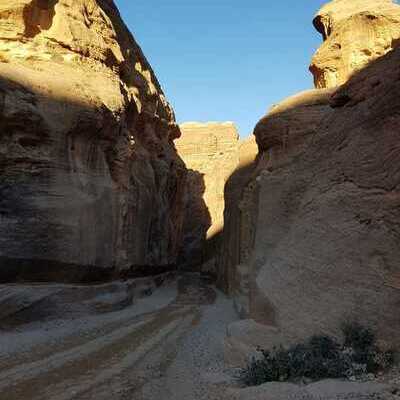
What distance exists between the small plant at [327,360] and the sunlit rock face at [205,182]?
96.7 ft

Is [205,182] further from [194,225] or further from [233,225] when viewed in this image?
[233,225]

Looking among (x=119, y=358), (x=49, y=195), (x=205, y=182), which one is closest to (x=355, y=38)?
(x=49, y=195)

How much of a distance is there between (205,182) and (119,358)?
43746 millimetres

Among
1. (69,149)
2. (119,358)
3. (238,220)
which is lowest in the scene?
(119,358)

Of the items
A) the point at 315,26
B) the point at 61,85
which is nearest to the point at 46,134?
the point at 61,85

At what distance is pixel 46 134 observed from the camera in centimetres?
1486

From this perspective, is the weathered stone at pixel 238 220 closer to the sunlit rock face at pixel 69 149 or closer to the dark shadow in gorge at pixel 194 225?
the sunlit rock face at pixel 69 149

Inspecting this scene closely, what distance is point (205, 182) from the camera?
52406mm

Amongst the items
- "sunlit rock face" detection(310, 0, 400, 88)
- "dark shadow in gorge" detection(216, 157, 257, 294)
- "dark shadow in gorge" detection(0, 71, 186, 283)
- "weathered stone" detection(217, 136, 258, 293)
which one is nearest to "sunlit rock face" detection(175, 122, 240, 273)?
"dark shadow in gorge" detection(216, 157, 257, 294)

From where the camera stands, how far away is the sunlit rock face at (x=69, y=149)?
45.3 feet

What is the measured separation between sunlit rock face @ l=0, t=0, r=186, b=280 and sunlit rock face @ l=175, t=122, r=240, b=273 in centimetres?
1736

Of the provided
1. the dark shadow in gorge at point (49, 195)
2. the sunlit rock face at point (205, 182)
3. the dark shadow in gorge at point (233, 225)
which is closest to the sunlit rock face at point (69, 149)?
the dark shadow in gorge at point (49, 195)

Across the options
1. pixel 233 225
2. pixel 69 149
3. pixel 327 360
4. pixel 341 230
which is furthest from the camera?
pixel 233 225

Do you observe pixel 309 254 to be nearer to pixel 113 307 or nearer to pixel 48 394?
pixel 48 394
